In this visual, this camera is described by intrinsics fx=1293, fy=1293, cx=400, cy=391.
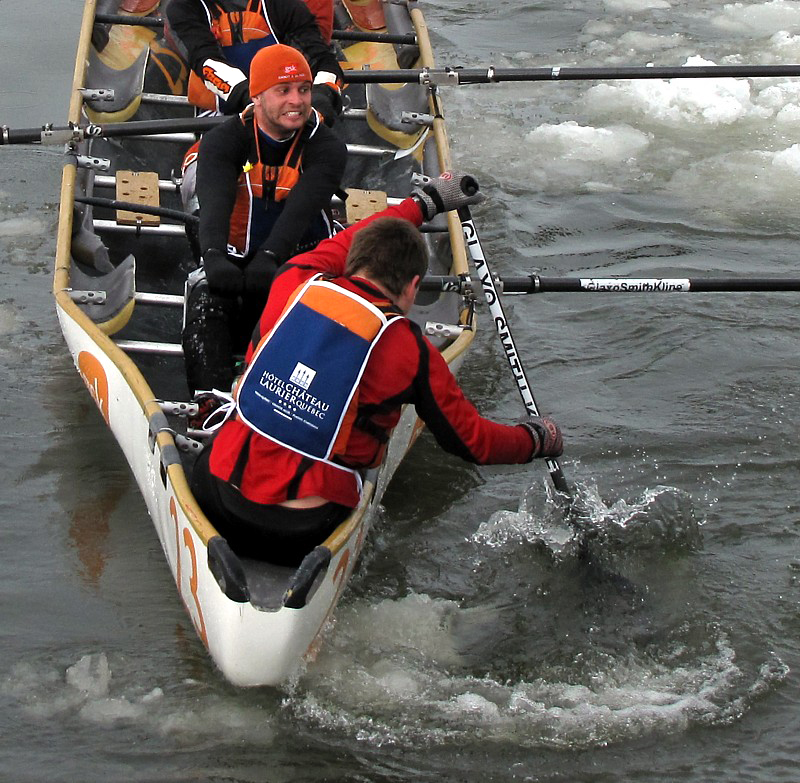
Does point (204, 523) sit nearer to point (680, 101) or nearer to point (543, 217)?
point (543, 217)

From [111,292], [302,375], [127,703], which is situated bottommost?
[127,703]

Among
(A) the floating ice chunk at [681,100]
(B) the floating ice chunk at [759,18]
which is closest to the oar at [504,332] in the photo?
(A) the floating ice chunk at [681,100]

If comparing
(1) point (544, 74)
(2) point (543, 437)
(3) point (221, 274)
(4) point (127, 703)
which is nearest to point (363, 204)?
(3) point (221, 274)

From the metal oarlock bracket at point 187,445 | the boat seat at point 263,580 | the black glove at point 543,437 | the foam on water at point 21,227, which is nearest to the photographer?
the boat seat at point 263,580

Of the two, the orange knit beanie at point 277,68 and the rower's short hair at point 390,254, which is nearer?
the rower's short hair at point 390,254

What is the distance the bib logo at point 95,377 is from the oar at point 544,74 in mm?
2592

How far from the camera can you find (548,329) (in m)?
7.47

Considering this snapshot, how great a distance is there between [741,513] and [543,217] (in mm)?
3458

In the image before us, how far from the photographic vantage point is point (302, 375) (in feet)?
13.1

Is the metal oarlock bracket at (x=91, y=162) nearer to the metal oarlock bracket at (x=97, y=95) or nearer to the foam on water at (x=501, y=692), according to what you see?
the metal oarlock bracket at (x=97, y=95)

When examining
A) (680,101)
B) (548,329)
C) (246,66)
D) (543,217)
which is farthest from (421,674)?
(680,101)

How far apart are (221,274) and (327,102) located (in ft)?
6.11

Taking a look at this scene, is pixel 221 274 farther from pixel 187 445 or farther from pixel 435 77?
pixel 435 77

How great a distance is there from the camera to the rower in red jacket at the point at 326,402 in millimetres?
3986
